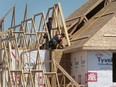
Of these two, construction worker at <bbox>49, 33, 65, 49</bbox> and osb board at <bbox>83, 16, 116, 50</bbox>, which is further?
construction worker at <bbox>49, 33, 65, 49</bbox>

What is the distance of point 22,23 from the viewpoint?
2795 centimetres

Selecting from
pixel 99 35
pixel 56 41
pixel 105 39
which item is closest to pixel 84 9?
pixel 56 41

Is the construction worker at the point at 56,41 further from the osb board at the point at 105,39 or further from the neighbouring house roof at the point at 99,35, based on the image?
the osb board at the point at 105,39

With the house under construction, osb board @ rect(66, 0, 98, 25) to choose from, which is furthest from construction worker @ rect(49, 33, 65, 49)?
osb board @ rect(66, 0, 98, 25)

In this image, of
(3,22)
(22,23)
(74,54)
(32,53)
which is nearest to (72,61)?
(74,54)

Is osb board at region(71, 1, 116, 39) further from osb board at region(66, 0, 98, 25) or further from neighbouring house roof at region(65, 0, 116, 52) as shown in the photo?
osb board at region(66, 0, 98, 25)

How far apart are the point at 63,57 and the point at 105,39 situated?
254cm

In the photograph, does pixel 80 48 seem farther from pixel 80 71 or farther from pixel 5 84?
pixel 5 84

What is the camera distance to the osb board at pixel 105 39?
2394 cm

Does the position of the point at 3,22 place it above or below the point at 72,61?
above

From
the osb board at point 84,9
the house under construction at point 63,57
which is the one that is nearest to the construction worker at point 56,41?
the house under construction at point 63,57

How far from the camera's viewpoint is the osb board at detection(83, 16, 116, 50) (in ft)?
78.5

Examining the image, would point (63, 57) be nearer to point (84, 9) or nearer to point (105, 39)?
point (105, 39)

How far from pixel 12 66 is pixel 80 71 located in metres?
3.35
